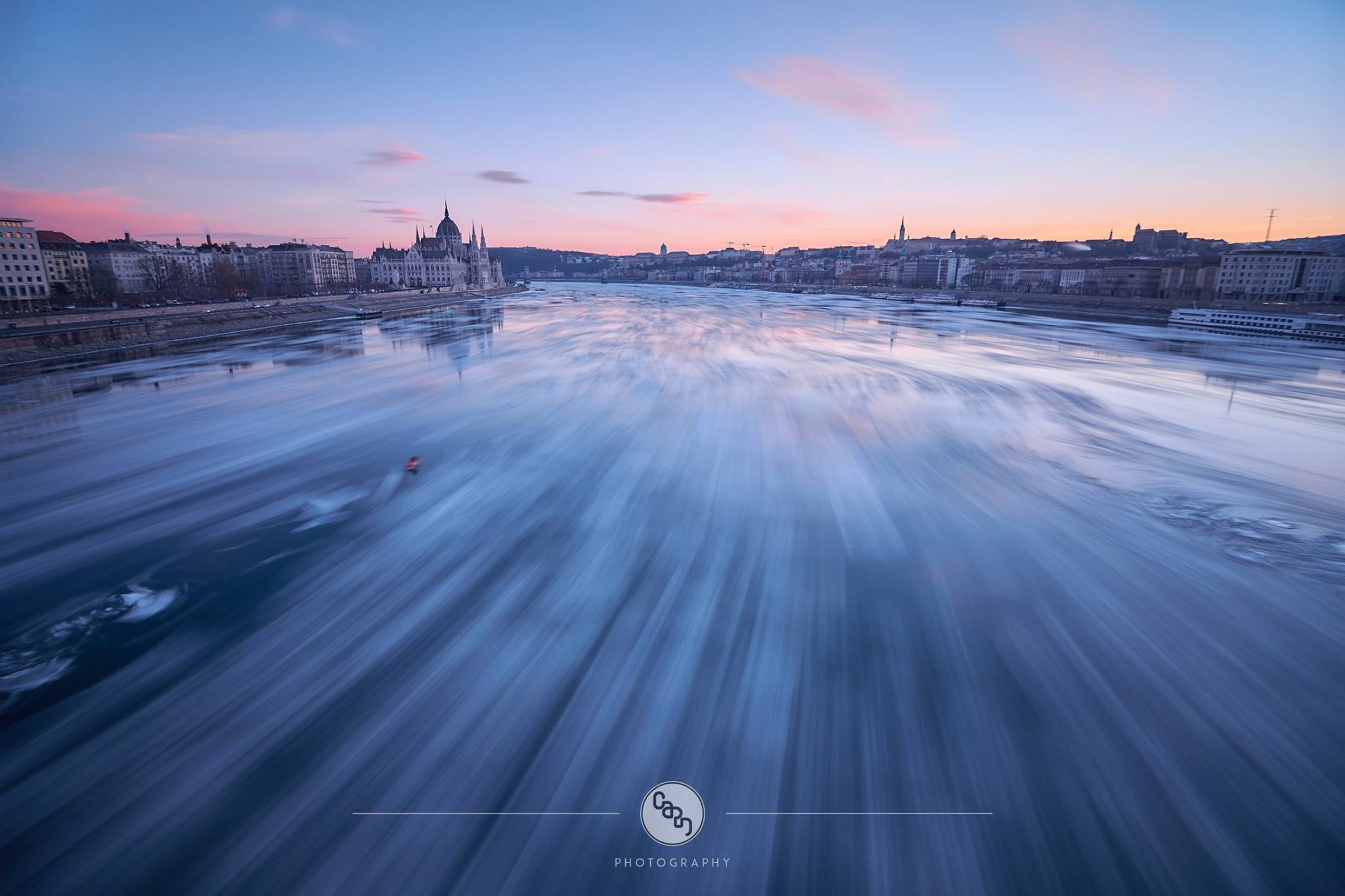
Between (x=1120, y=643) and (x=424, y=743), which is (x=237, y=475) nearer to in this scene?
(x=424, y=743)

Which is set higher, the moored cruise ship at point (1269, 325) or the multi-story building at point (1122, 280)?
the multi-story building at point (1122, 280)

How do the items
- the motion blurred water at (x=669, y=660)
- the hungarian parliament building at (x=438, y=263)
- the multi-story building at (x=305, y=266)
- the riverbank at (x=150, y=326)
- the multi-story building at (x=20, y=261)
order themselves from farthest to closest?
1. the hungarian parliament building at (x=438, y=263)
2. the multi-story building at (x=305, y=266)
3. the multi-story building at (x=20, y=261)
4. the riverbank at (x=150, y=326)
5. the motion blurred water at (x=669, y=660)

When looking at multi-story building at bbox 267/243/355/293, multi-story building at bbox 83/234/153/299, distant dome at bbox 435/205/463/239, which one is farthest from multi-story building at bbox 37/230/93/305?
distant dome at bbox 435/205/463/239

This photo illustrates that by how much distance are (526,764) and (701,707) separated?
1.47 metres

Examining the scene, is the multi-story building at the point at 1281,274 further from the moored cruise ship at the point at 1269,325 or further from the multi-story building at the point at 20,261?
the multi-story building at the point at 20,261

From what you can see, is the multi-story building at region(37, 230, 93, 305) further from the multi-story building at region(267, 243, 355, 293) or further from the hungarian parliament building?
the hungarian parliament building

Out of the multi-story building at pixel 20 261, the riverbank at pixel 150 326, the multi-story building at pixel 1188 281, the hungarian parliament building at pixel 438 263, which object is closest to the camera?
the riverbank at pixel 150 326

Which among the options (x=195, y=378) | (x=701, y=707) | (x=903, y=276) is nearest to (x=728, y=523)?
(x=701, y=707)

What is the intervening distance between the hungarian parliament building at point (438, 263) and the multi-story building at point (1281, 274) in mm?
113825

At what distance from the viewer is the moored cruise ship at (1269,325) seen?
37.6 m

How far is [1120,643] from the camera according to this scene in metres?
6.00

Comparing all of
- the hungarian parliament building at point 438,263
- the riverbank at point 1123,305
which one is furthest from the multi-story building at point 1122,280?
the hungarian parliament building at point 438,263

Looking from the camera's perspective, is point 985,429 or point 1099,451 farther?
point 985,429

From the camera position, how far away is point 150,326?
33312mm
